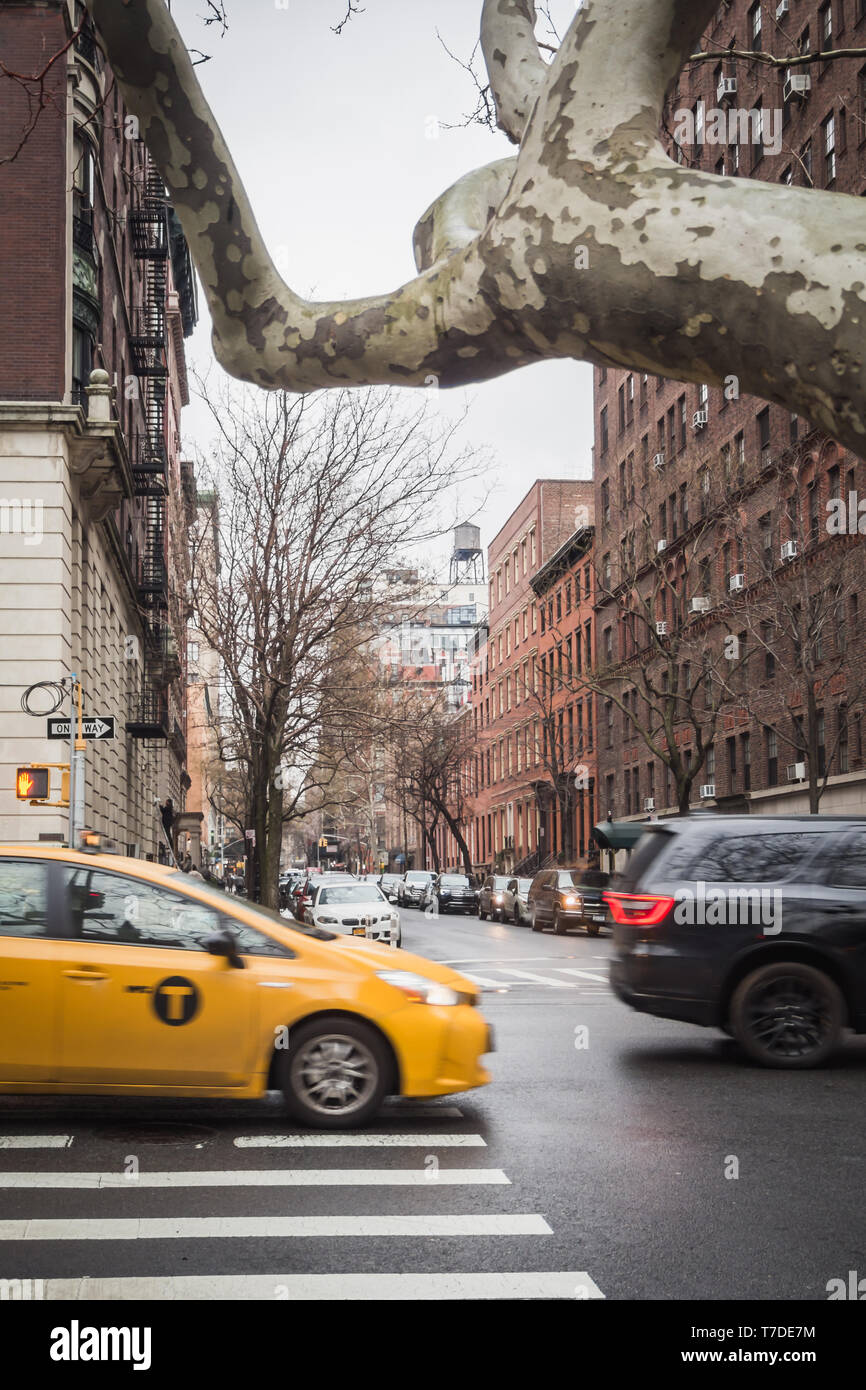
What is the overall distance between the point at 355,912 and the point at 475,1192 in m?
21.3

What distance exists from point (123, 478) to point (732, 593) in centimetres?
1652

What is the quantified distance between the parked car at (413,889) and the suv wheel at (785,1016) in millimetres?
54470

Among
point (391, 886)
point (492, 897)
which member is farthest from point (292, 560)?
point (391, 886)

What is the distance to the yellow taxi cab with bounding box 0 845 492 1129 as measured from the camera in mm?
8203

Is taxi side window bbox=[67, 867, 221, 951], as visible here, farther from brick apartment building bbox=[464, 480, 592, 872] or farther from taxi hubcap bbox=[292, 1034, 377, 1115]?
brick apartment building bbox=[464, 480, 592, 872]

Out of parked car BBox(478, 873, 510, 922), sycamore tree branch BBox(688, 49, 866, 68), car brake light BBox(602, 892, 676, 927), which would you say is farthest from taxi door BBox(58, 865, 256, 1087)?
parked car BBox(478, 873, 510, 922)

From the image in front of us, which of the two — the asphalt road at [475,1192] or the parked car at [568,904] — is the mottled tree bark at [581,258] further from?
the parked car at [568,904]

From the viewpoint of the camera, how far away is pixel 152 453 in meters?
39.7

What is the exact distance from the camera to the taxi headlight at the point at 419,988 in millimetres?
8609

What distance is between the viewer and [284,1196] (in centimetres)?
682

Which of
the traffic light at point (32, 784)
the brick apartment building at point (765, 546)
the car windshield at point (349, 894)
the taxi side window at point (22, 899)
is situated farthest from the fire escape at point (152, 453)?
the taxi side window at point (22, 899)

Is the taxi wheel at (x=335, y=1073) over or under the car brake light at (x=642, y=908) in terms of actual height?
under
